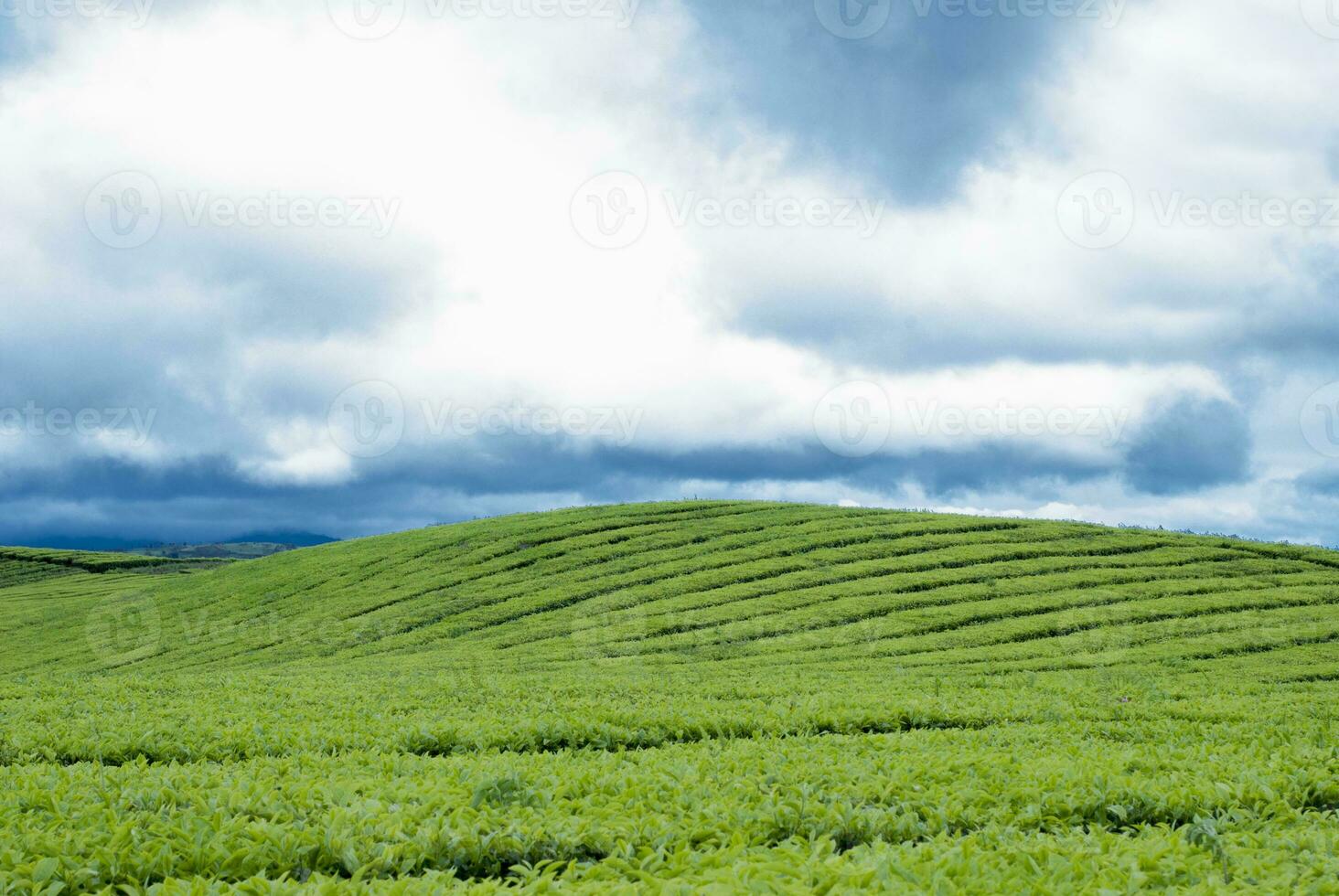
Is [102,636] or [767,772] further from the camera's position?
[102,636]

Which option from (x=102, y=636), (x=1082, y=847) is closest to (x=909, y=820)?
(x=1082, y=847)

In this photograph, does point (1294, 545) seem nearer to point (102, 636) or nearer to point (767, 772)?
point (767, 772)

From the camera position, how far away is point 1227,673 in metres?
19.2

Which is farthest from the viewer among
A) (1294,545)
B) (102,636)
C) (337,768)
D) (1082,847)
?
(102,636)

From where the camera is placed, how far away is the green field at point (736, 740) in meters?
5.80

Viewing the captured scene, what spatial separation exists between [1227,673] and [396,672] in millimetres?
18548

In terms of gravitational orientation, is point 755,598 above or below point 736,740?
above

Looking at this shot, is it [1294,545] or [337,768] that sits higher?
[1294,545]

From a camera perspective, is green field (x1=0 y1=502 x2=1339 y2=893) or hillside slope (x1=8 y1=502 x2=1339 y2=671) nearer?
green field (x1=0 y1=502 x2=1339 y2=893)

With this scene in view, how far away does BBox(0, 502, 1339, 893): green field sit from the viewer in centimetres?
580

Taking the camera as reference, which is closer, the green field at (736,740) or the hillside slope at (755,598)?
the green field at (736,740)

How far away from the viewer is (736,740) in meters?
10.5

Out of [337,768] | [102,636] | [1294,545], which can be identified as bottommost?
[102,636]

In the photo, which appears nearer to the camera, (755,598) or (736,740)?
(736,740)
